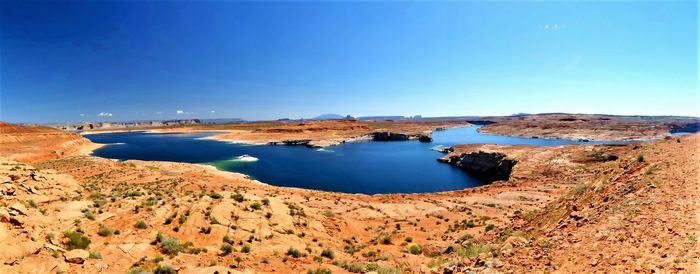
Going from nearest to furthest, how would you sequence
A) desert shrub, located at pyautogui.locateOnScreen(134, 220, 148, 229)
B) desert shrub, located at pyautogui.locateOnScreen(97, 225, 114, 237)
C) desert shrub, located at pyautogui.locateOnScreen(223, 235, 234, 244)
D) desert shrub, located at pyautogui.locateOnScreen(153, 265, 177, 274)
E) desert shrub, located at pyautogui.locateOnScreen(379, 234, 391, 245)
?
1. desert shrub, located at pyautogui.locateOnScreen(153, 265, 177, 274)
2. desert shrub, located at pyautogui.locateOnScreen(97, 225, 114, 237)
3. desert shrub, located at pyautogui.locateOnScreen(134, 220, 148, 229)
4. desert shrub, located at pyautogui.locateOnScreen(223, 235, 234, 244)
5. desert shrub, located at pyautogui.locateOnScreen(379, 234, 391, 245)

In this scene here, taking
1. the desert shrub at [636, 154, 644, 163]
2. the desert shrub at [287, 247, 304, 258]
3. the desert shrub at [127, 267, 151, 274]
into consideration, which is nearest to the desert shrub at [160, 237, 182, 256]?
the desert shrub at [127, 267, 151, 274]

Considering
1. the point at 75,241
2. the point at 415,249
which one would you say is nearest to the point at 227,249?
the point at 75,241

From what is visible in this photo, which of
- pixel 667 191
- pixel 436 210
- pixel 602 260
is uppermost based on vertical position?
pixel 667 191

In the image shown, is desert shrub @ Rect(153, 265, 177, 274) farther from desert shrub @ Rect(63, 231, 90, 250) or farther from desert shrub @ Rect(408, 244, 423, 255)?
desert shrub @ Rect(408, 244, 423, 255)

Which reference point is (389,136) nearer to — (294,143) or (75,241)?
(294,143)

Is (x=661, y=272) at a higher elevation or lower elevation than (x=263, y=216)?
higher

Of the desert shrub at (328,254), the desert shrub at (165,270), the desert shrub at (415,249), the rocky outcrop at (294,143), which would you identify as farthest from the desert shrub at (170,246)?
Result: the rocky outcrop at (294,143)

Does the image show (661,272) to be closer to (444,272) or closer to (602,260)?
(602,260)

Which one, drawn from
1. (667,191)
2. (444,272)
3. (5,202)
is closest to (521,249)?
(444,272)
